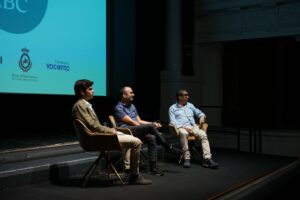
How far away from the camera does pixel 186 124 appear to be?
5566 millimetres

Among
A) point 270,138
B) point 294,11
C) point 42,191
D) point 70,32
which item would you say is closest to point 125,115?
point 42,191

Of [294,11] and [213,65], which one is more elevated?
[294,11]

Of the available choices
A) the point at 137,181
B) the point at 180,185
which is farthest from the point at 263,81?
the point at 137,181

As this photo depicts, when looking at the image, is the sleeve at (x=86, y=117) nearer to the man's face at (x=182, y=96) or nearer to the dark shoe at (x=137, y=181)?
the dark shoe at (x=137, y=181)

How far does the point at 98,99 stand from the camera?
6965mm

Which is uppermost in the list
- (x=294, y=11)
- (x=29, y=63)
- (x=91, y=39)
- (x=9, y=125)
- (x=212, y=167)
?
(x=294, y=11)

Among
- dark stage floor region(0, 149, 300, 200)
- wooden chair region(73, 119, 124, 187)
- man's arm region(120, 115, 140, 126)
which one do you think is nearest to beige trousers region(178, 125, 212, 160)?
dark stage floor region(0, 149, 300, 200)

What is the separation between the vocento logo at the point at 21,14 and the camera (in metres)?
4.84

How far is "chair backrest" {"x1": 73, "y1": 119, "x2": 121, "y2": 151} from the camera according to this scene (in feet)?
13.0

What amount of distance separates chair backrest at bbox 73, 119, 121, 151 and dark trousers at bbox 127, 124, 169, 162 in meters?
0.66

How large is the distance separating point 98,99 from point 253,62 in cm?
375

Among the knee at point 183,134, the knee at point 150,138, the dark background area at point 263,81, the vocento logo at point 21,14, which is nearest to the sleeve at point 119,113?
the knee at point 150,138

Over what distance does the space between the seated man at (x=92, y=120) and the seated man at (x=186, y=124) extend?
114cm

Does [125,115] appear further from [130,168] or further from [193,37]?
[193,37]
